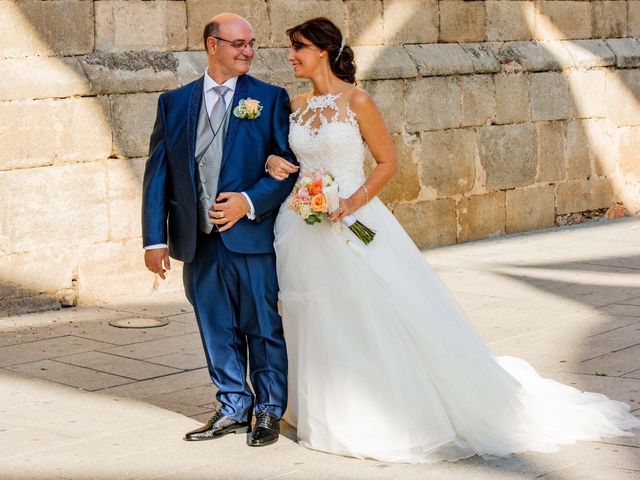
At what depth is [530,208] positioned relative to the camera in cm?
1262

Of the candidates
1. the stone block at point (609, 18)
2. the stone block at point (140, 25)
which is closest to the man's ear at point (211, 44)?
the stone block at point (140, 25)

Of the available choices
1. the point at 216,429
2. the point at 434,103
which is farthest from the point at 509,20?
the point at 216,429

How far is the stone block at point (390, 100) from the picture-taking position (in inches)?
435

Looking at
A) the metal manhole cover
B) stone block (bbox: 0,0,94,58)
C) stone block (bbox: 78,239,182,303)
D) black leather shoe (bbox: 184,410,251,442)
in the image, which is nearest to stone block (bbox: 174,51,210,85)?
stone block (bbox: 0,0,94,58)

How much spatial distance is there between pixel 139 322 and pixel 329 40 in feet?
11.0

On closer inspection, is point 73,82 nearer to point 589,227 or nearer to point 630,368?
point 630,368

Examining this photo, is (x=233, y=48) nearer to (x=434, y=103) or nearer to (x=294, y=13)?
(x=294, y=13)

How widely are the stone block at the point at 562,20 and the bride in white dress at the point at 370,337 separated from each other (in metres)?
7.58

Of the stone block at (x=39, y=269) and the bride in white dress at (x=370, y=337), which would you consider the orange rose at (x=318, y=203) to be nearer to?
the bride in white dress at (x=370, y=337)

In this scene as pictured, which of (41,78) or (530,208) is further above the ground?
(41,78)

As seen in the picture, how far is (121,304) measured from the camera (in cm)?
909

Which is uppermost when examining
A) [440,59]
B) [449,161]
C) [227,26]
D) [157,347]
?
[440,59]

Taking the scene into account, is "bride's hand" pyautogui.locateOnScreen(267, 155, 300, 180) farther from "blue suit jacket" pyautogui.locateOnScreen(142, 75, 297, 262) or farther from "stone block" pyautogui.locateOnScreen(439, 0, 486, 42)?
"stone block" pyautogui.locateOnScreen(439, 0, 486, 42)

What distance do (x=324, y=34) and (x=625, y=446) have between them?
212cm
